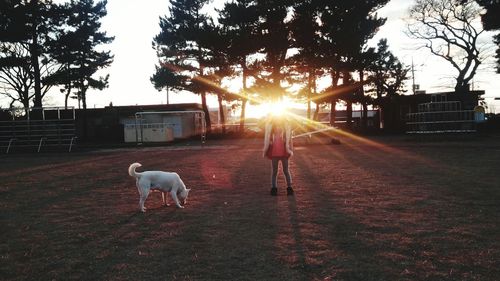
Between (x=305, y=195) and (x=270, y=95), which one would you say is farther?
(x=270, y=95)

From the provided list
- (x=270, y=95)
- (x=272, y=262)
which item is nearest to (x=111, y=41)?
(x=270, y=95)

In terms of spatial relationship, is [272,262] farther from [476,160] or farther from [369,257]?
[476,160]

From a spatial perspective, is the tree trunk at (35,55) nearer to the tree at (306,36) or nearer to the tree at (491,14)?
the tree at (306,36)

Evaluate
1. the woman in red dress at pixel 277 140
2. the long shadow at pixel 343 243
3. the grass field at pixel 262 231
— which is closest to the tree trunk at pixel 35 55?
the grass field at pixel 262 231

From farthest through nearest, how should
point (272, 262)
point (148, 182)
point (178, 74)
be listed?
point (178, 74) → point (148, 182) → point (272, 262)

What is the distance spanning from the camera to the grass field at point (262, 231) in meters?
4.57

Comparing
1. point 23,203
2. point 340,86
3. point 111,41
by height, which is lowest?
point 23,203

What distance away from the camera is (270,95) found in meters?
36.5

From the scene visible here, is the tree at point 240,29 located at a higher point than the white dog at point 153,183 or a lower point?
higher

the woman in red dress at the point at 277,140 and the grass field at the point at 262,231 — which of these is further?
the woman in red dress at the point at 277,140

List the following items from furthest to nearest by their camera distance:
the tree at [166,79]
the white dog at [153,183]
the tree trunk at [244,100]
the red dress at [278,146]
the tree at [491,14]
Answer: the tree at [166,79] → the tree trunk at [244,100] → the tree at [491,14] → the red dress at [278,146] → the white dog at [153,183]

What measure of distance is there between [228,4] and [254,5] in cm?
224

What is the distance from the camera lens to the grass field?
15.0 ft

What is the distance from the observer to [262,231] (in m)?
6.16
